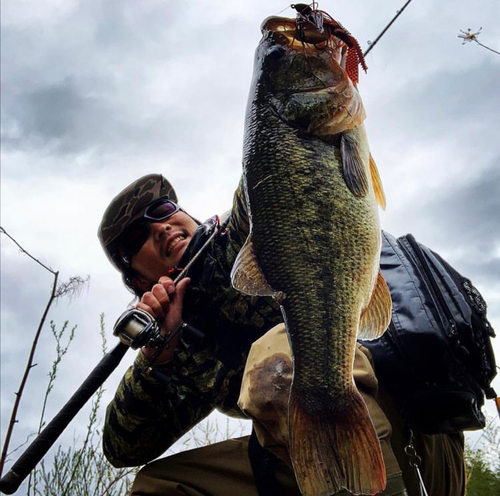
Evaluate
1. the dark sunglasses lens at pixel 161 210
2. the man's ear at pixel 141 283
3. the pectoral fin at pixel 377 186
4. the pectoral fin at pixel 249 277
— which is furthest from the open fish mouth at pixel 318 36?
the man's ear at pixel 141 283

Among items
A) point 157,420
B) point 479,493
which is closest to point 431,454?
point 157,420

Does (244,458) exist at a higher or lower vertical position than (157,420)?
lower

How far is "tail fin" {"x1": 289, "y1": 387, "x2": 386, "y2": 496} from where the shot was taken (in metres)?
1.44

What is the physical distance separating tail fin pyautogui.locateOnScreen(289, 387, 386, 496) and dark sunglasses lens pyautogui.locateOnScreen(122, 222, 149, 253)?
2395 millimetres

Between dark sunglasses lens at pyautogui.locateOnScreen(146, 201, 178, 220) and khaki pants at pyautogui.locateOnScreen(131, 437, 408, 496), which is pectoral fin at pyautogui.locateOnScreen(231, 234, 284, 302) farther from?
dark sunglasses lens at pyautogui.locateOnScreen(146, 201, 178, 220)

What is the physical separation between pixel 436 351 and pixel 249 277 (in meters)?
0.72

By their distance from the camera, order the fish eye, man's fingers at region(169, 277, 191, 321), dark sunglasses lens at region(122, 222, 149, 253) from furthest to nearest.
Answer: dark sunglasses lens at region(122, 222, 149, 253) < man's fingers at region(169, 277, 191, 321) < the fish eye

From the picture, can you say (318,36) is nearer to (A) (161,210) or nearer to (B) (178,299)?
(B) (178,299)

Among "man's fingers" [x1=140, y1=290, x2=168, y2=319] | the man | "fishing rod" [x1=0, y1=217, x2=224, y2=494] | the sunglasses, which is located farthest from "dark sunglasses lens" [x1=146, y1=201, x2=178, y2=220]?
"fishing rod" [x1=0, y1=217, x2=224, y2=494]

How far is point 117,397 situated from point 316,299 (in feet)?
6.13

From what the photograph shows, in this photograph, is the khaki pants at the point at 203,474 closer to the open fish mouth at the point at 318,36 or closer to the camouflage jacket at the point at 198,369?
the camouflage jacket at the point at 198,369

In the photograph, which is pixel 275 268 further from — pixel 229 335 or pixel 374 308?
pixel 229 335

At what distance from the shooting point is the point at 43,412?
355 cm

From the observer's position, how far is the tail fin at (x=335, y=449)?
56.6 inches
